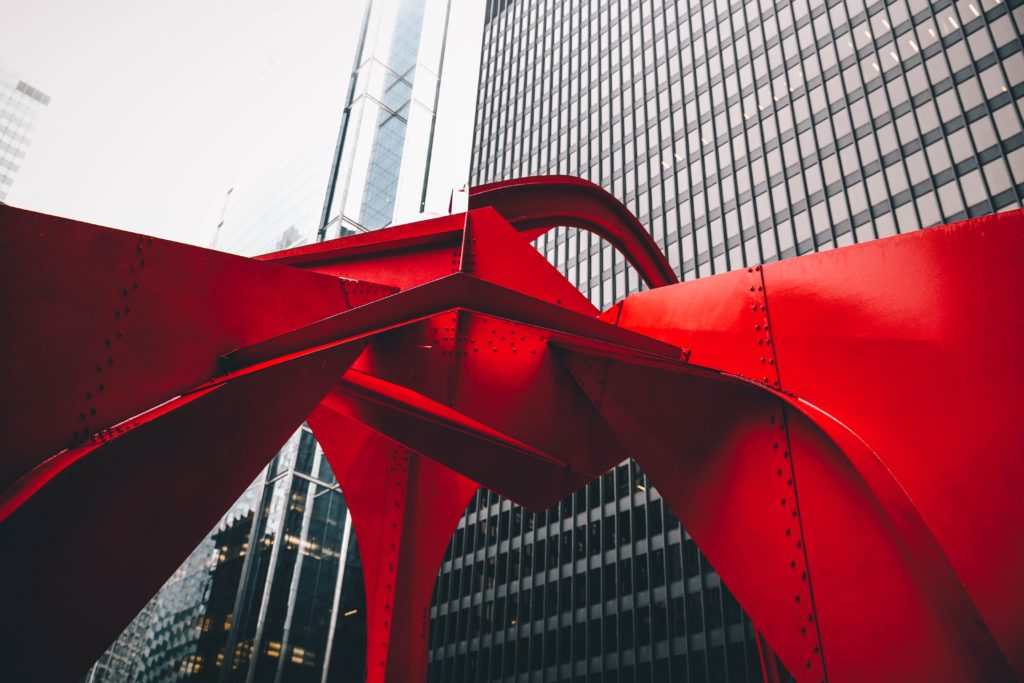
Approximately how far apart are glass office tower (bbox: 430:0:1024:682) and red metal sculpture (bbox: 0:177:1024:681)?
1452 inches

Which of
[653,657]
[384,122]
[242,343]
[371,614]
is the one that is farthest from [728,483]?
[384,122]

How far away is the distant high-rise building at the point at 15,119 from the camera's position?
9412cm

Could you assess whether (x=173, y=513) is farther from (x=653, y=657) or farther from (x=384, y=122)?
(x=384, y=122)

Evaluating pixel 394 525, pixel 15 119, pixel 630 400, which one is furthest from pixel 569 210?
pixel 15 119

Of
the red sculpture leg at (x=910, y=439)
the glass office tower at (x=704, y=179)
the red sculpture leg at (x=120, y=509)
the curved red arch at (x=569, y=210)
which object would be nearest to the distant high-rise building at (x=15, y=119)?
the glass office tower at (x=704, y=179)

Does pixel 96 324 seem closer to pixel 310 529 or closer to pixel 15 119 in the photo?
pixel 310 529

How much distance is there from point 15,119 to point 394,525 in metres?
123

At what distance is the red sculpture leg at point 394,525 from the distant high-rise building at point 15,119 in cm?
9811

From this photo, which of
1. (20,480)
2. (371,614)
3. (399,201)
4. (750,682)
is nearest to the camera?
(20,480)

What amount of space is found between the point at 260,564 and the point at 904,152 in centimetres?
4222

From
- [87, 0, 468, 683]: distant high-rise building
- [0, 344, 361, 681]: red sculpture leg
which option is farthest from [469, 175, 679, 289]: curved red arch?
[87, 0, 468, 683]: distant high-rise building

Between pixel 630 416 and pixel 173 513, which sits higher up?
pixel 630 416

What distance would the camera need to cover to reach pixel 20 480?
429cm

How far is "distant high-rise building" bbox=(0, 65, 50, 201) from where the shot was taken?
309ft
